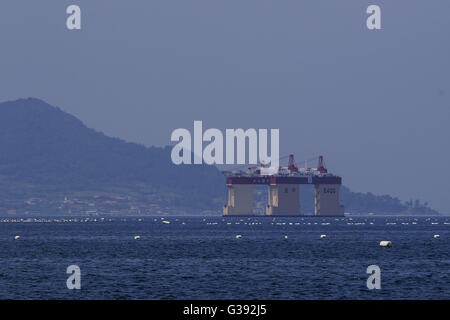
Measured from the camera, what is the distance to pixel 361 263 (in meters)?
123

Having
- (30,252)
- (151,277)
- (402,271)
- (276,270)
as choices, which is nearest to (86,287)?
(151,277)

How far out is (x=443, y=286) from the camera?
89938 mm

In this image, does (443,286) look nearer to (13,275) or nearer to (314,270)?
A: (314,270)
